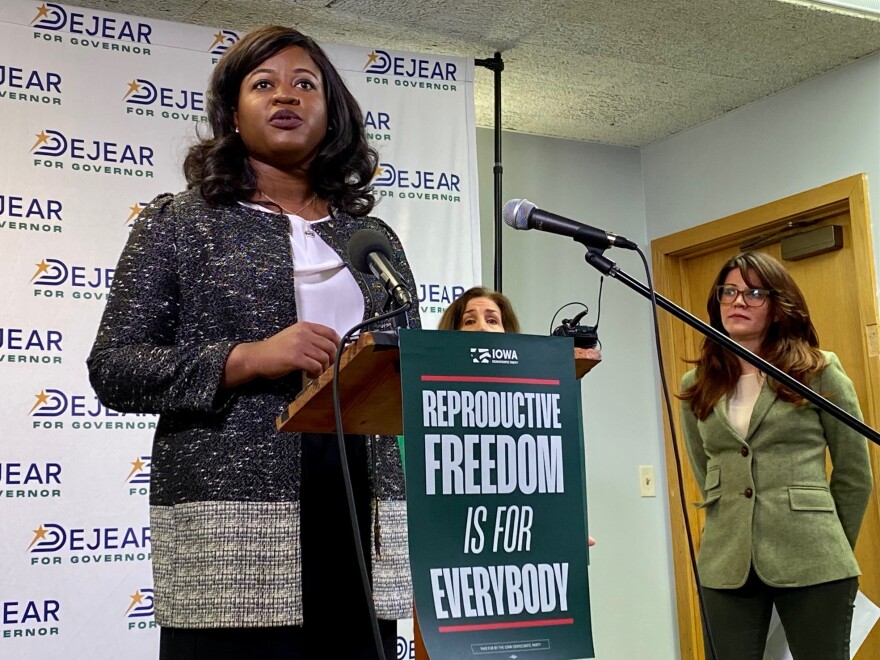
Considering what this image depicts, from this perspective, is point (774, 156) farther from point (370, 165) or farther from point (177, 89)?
point (370, 165)

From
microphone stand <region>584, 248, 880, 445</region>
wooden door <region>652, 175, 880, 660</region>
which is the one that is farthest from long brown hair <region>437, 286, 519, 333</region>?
microphone stand <region>584, 248, 880, 445</region>

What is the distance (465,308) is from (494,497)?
2055 millimetres

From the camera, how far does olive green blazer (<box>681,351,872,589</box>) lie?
2.62 m

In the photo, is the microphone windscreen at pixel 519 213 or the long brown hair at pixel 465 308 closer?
the microphone windscreen at pixel 519 213

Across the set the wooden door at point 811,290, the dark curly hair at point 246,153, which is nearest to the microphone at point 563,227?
the dark curly hair at point 246,153

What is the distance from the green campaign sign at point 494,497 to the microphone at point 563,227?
48cm

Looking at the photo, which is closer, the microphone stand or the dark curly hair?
the dark curly hair

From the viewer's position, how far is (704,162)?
14.8 ft

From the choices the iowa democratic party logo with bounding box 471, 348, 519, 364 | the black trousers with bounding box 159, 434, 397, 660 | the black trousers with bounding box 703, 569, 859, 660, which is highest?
the iowa democratic party logo with bounding box 471, 348, 519, 364

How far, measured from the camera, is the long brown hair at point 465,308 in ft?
10.3

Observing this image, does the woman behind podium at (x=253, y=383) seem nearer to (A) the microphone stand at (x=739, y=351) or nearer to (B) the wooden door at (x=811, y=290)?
(A) the microphone stand at (x=739, y=351)

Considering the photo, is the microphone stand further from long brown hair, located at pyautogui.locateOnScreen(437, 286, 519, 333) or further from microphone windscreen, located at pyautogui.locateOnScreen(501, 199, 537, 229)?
long brown hair, located at pyautogui.locateOnScreen(437, 286, 519, 333)

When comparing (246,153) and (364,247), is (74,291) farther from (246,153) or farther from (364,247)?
(364,247)

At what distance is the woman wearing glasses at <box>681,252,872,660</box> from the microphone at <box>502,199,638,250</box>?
4.20 feet
